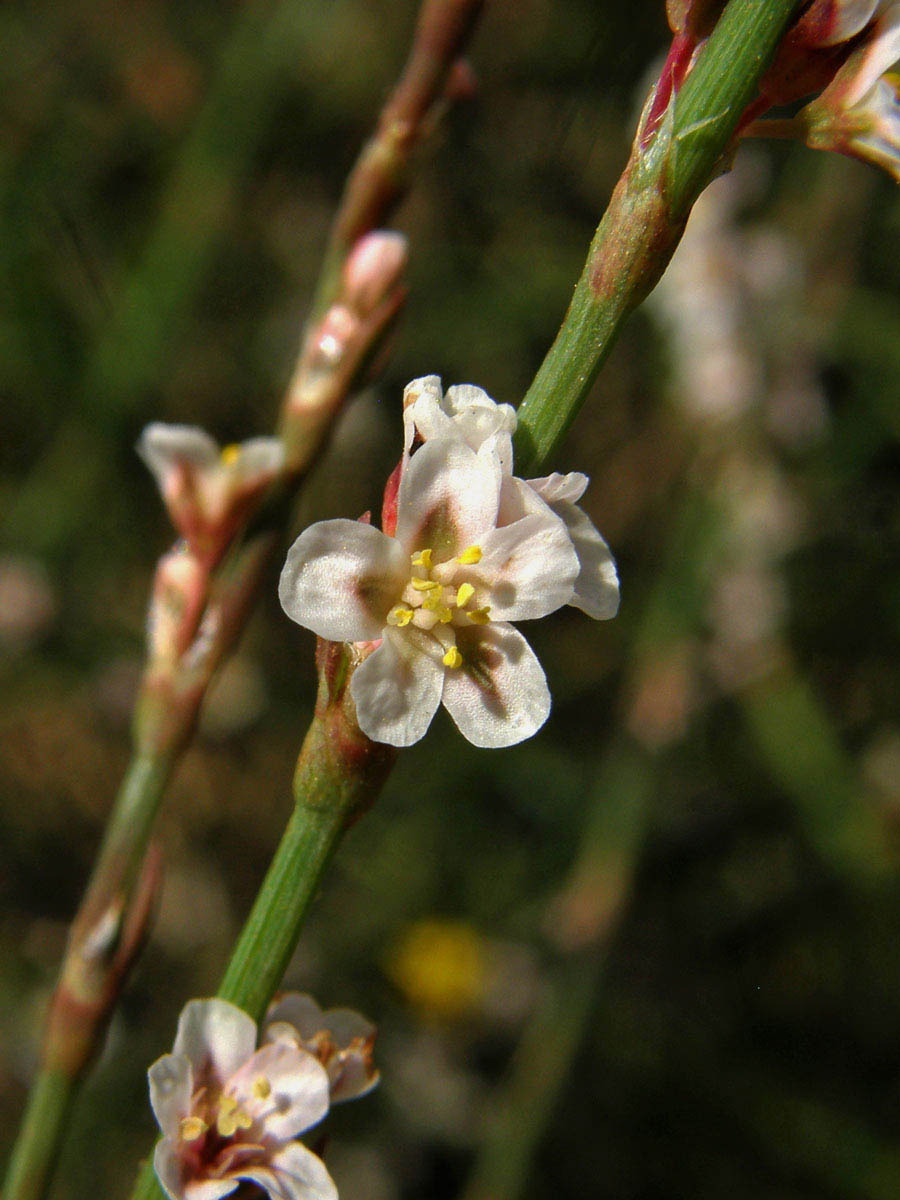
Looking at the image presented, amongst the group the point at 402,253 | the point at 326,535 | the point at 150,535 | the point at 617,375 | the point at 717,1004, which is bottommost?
the point at 717,1004

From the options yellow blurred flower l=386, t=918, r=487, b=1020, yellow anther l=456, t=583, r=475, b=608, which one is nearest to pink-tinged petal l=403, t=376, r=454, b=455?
yellow anther l=456, t=583, r=475, b=608

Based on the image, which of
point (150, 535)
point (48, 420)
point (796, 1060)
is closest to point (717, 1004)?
point (796, 1060)

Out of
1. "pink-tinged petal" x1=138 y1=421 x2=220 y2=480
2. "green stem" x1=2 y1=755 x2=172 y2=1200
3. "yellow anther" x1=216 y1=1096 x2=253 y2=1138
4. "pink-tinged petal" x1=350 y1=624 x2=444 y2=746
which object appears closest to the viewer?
"pink-tinged petal" x1=350 y1=624 x2=444 y2=746

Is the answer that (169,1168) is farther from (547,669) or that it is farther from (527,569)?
(547,669)

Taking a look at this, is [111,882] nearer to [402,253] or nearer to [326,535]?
[326,535]

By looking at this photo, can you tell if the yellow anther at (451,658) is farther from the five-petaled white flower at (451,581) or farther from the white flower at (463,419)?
the white flower at (463,419)

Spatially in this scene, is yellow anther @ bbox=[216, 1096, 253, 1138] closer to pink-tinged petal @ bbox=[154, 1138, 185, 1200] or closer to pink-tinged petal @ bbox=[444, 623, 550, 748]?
pink-tinged petal @ bbox=[154, 1138, 185, 1200]

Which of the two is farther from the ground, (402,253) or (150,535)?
(402,253)

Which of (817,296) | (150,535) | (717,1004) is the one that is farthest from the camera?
(150,535)
